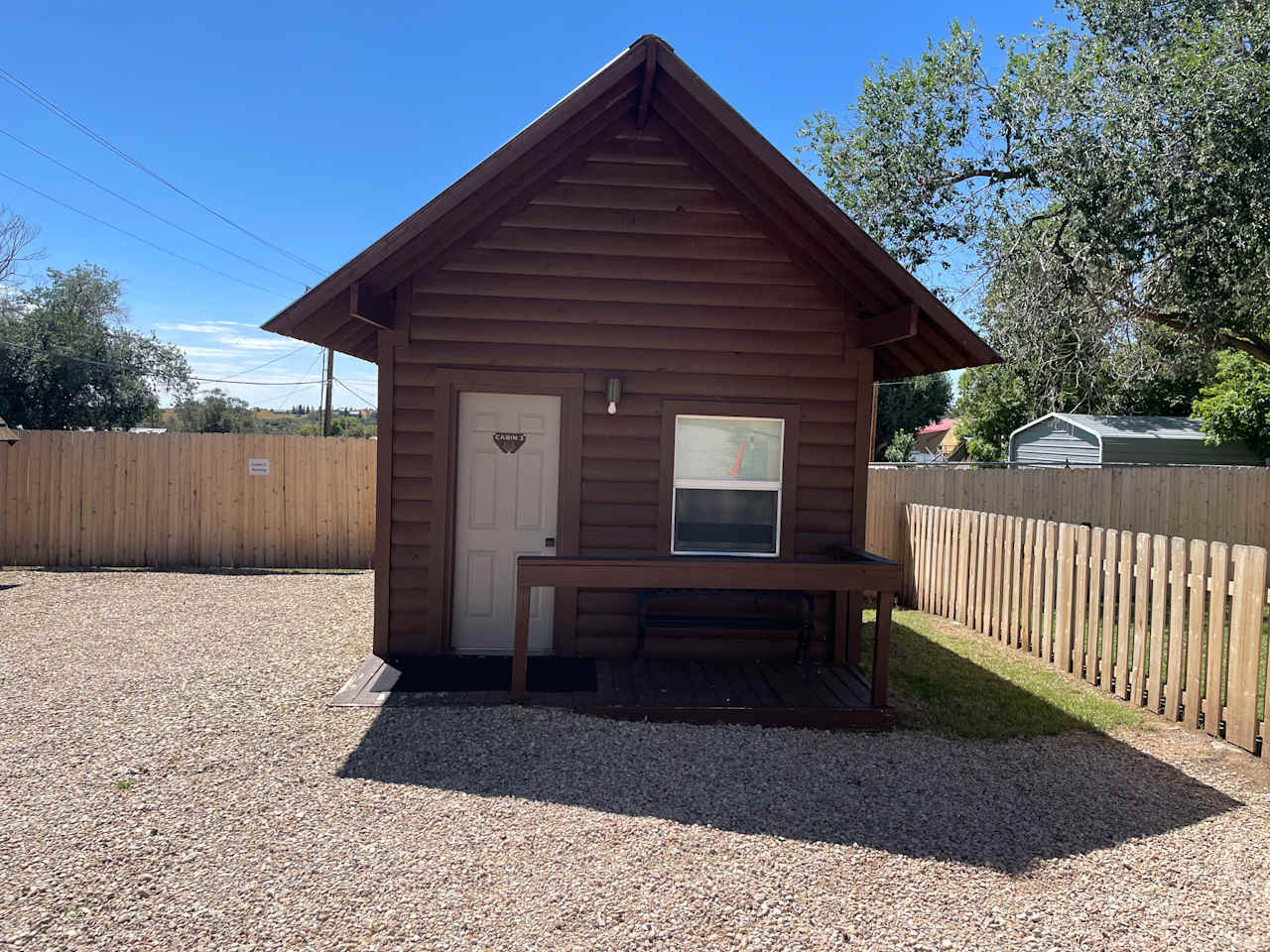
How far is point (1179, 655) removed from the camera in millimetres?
5863

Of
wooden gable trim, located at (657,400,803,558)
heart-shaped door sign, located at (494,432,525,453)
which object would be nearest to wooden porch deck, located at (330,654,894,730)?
wooden gable trim, located at (657,400,803,558)

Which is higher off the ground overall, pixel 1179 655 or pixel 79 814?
pixel 1179 655

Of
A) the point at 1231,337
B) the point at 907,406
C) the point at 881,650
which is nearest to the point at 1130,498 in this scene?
the point at 1231,337

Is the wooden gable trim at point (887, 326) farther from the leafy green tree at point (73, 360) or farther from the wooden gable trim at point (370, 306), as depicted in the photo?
the leafy green tree at point (73, 360)

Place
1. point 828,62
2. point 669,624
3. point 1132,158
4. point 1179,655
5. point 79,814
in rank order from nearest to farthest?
1. point 79,814
2. point 1179,655
3. point 669,624
4. point 1132,158
5. point 828,62

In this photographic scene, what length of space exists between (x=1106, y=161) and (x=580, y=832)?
11.2m

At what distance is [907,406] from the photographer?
4047cm

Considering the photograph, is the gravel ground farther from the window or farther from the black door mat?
the window

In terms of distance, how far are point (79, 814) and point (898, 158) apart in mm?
13649

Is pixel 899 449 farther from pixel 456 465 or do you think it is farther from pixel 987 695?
pixel 456 465

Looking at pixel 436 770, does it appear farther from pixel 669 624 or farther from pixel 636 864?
pixel 669 624

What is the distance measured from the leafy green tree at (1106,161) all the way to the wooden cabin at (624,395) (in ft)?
20.3

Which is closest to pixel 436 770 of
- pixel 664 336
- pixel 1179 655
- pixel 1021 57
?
pixel 664 336

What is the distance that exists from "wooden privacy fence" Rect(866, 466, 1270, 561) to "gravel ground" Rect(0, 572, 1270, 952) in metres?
6.57
